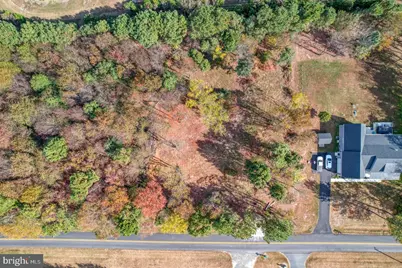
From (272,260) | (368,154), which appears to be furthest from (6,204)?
(368,154)

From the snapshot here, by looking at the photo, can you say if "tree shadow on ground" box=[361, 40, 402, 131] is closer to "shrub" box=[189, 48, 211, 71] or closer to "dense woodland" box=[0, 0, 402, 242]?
"dense woodland" box=[0, 0, 402, 242]

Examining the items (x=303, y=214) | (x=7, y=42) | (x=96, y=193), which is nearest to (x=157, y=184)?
(x=96, y=193)

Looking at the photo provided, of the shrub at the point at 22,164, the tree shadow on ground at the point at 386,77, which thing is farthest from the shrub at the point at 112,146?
the tree shadow on ground at the point at 386,77

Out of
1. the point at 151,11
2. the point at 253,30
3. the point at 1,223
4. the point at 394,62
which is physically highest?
the point at 151,11

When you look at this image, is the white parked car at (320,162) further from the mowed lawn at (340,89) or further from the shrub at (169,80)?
the shrub at (169,80)

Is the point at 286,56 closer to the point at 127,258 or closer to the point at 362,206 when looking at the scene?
the point at 362,206

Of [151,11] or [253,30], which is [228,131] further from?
[151,11]
